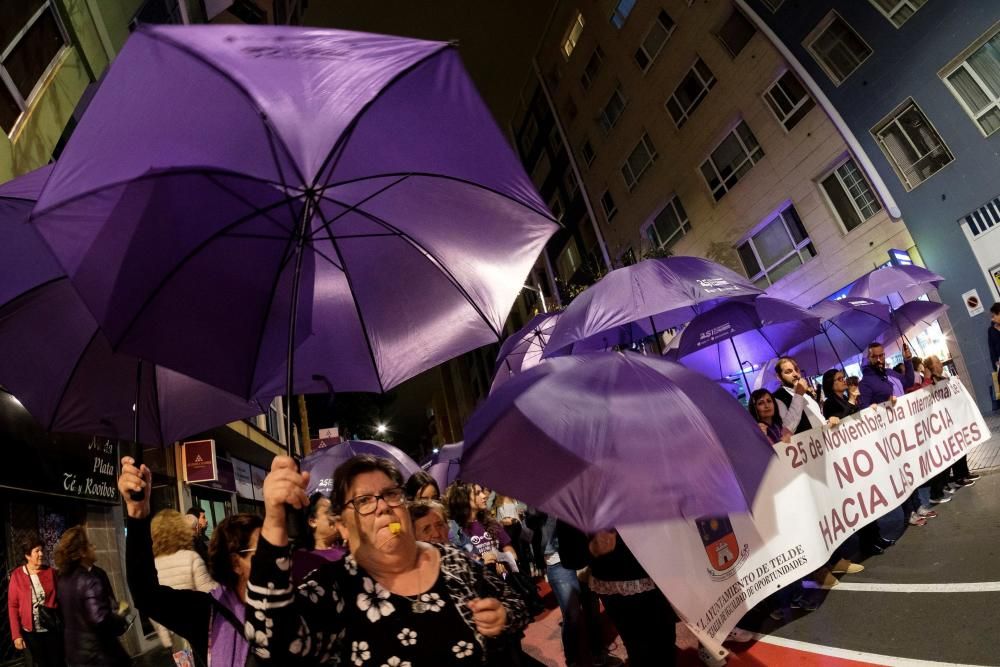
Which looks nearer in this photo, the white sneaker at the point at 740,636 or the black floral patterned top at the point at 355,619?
the black floral patterned top at the point at 355,619

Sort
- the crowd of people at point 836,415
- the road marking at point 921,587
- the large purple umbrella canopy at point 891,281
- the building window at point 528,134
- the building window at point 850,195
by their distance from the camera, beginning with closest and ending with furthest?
1. the road marking at point 921,587
2. the crowd of people at point 836,415
3. the large purple umbrella canopy at point 891,281
4. the building window at point 850,195
5. the building window at point 528,134

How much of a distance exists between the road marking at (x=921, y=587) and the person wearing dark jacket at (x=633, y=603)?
2591mm

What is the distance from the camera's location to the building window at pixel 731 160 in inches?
748

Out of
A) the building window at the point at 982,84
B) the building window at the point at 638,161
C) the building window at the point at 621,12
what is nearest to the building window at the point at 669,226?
the building window at the point at 638,161

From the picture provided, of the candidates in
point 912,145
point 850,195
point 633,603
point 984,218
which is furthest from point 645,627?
point 850,195

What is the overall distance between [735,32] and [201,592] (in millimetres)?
22144

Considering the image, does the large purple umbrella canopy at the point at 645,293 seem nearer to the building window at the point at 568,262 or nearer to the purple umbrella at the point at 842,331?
the purple umbrella at the point at 842,331

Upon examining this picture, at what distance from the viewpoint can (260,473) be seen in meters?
24.1

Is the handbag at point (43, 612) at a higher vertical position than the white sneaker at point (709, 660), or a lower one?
higher

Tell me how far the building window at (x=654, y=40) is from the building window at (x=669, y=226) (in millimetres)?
5930

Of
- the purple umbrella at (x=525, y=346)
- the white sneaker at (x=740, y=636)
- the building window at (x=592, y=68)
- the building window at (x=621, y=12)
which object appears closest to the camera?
the white sneaker at (x=740, y=636)

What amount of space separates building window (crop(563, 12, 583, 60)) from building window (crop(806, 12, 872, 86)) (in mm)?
14304

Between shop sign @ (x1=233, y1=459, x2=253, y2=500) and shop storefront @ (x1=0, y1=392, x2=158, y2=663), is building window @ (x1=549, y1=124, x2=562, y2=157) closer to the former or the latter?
shop sign @ (x1=233, y1=459, x2=253, y2=500)

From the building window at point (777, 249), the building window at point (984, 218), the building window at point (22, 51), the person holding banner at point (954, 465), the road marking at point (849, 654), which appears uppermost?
the building window at point (22, 51)
